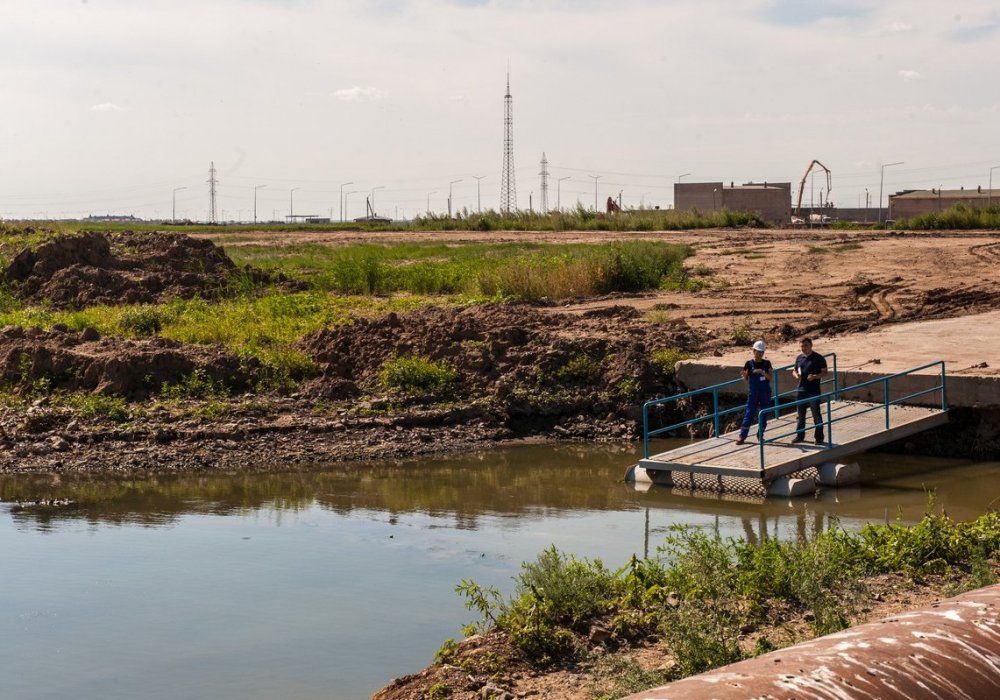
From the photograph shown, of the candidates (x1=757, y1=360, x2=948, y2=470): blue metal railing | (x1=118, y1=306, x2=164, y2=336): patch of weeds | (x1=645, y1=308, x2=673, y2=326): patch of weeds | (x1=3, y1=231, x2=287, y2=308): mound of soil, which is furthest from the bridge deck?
(x1=3, y1=231, x2=287, y2=308): mound of soil

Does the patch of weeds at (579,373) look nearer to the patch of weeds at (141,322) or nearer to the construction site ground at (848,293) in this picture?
the construction site ground at (848,293)

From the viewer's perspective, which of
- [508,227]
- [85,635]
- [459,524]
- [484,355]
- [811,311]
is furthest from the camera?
[508,227]

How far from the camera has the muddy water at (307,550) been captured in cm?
944

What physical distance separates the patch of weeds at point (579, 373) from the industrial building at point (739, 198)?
196ft

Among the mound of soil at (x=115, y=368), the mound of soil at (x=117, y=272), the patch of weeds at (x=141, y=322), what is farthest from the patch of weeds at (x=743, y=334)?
the mound of soil at (x=117, y=272)

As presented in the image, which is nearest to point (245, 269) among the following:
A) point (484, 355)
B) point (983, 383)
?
point (484, 355)

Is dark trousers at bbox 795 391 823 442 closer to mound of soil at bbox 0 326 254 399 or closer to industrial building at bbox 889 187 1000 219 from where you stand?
mound of soil at bbox 0 326 254 399

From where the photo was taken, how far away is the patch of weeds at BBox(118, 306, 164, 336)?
25.6 meters

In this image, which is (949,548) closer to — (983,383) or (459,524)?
(459,524)

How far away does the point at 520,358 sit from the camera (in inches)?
851

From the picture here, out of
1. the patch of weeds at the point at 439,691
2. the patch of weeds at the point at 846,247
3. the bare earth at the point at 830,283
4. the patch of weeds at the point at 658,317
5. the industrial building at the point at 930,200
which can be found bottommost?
the patch of weeds at the point at 439,691

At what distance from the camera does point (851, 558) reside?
1056cm

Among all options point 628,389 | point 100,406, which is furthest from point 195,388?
point 628,389

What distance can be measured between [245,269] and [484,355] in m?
13.4
